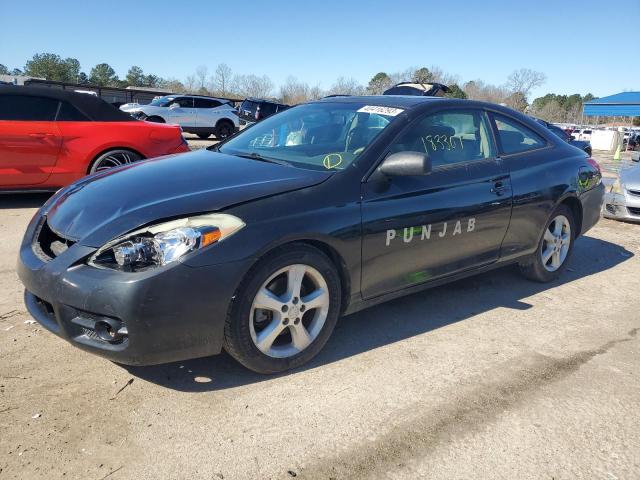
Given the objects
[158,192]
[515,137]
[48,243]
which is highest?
[515,137]

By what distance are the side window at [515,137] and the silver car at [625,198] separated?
3734 mm

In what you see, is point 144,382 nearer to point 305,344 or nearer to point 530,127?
point 305,344

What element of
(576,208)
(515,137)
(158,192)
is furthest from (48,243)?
(576,208)

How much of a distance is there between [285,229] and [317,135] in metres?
1.21

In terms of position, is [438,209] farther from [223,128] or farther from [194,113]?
[223,128]

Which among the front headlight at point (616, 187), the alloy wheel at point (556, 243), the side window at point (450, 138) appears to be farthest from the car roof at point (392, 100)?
the front headlight at point (616, 187)

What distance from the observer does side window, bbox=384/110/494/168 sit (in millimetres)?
3523

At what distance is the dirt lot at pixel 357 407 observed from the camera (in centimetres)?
224

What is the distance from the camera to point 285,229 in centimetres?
272

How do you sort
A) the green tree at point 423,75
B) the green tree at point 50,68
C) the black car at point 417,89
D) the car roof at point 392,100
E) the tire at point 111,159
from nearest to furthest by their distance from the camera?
the car roof at point 392,100 → the tire at point 111,159 → the black car at point 417,89 → the green tree at point 423,75 → the green tree at point 50,68

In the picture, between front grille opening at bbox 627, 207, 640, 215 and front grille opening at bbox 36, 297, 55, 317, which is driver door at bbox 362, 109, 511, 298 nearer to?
front grille opening at bbox 36, 297, 55, 317

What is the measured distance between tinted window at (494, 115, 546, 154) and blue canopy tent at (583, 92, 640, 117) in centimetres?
3854

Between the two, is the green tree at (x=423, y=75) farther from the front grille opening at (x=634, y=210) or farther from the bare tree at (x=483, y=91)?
the front grille opening at (x=634, y=210)

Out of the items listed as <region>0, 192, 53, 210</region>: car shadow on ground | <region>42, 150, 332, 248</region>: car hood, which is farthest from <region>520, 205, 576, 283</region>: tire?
<region>0, 192, 53, 210</region>: car shadow on ground
